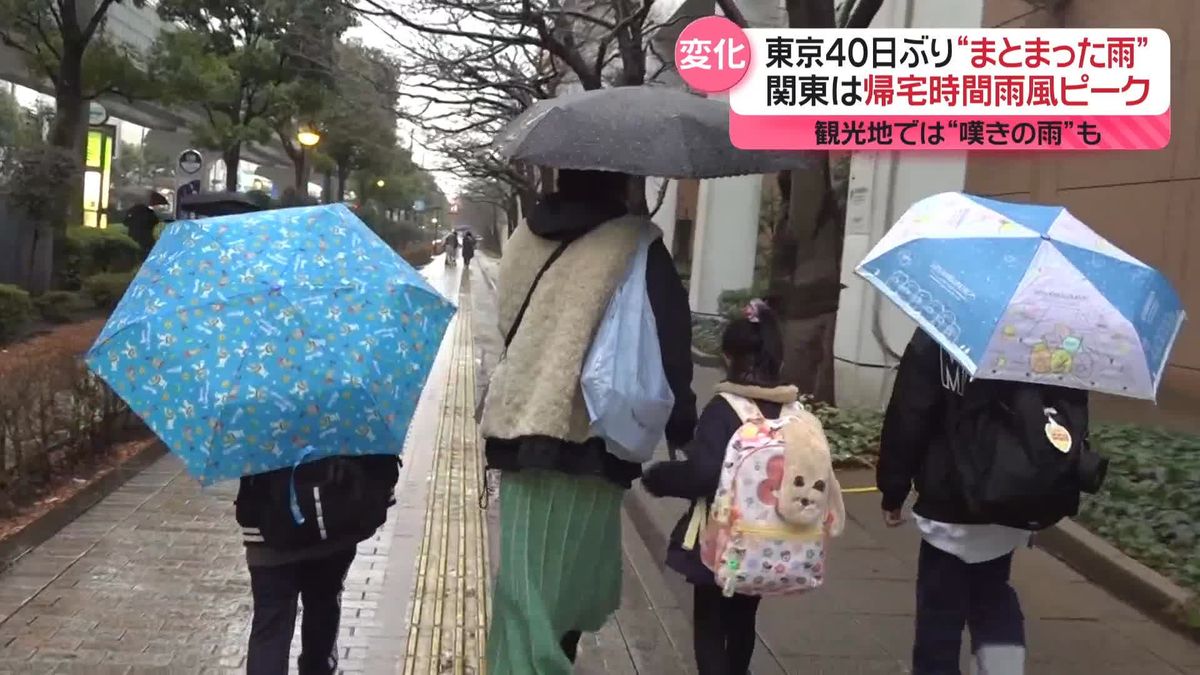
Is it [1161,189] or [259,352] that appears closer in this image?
[259,352]

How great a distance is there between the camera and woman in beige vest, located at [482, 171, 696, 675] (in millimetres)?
3412

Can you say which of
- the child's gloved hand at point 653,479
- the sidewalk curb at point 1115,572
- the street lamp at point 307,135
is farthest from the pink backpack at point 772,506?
the street lamp at point 307,135

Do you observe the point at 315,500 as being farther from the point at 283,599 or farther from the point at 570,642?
the point at 570,642

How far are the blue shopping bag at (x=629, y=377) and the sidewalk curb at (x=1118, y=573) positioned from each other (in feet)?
9.86

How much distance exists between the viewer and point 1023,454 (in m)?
3.27

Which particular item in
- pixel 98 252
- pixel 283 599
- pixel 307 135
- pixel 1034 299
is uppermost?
pixel 307 135

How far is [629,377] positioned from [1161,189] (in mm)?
7917

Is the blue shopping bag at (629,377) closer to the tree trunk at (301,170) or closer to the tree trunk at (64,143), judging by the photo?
the tree trunk at (64,143)

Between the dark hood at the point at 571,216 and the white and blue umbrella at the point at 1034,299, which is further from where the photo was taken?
the dark hood at the point at 571,216

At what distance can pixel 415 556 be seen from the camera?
20.8ft

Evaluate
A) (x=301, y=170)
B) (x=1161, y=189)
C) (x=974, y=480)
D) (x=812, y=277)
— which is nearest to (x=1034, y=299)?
(x=974, y=480)

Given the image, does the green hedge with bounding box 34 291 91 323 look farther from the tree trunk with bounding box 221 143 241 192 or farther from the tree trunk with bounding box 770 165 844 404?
the tree trunk with bounding box 770 165 844 404

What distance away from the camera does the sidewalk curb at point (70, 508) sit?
19.0 feet

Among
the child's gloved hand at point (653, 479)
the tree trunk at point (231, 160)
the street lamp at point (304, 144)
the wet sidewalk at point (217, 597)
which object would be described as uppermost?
the street lamp at point (304, 144)
